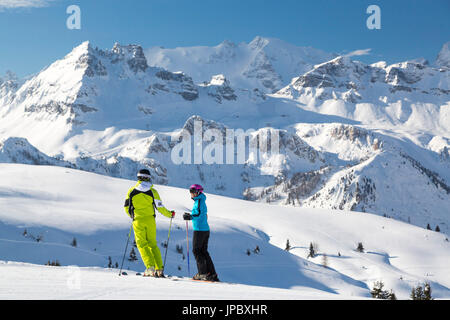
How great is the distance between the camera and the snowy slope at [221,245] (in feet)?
33.7

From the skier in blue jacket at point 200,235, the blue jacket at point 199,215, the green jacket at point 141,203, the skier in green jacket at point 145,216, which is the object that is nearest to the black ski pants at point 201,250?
the skier in blue jacket at point 200,235

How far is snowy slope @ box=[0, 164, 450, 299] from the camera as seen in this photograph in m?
10.3

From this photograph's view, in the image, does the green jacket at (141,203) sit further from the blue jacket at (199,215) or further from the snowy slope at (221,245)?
the snowy slope at (221,245)

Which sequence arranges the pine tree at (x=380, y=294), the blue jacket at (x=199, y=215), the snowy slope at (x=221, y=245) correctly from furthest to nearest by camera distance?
the pine tree at (x=380, y=294) → the blue jacket at (x=199, y=215) → the snowy slope at (x=221, y=245)

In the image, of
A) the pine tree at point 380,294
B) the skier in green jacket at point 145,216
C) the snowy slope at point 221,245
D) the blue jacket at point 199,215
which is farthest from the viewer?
the pine tree at point 380,294

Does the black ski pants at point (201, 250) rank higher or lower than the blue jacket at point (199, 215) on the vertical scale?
lower

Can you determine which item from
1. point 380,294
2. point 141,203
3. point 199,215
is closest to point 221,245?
point 380,294

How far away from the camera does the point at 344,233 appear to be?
52312 millimetres

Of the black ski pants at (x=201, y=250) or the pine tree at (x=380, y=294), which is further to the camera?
the pine tree at (x=380, y=294)

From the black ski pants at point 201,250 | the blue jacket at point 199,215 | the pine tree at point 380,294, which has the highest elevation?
the blue jacket at point 199,215

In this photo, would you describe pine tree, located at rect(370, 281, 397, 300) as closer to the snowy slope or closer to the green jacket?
the snowy slope
